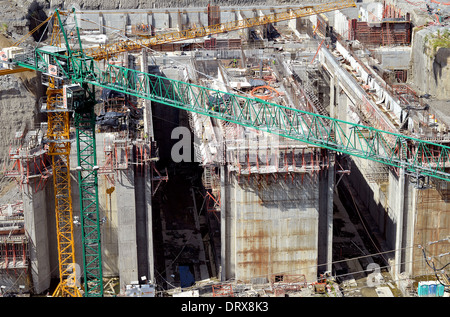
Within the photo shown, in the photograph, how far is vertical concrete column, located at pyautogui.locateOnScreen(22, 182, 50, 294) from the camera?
63.9m

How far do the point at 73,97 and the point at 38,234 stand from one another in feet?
37.1

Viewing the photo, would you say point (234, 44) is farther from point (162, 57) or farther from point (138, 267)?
point (138, 267)

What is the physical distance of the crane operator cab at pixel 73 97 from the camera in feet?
206

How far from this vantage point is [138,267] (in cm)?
6619

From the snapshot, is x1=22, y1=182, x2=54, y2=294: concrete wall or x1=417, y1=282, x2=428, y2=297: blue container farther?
x1=417, y1=282, x2=428, y2=297: blue container

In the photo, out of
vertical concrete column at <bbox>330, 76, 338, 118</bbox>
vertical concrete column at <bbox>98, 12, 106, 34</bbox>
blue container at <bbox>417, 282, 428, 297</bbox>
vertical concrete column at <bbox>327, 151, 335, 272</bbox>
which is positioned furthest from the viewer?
vertical concrete column at <bbox>98, 12, 106, 34</bbox>

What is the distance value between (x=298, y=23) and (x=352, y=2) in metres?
12.3

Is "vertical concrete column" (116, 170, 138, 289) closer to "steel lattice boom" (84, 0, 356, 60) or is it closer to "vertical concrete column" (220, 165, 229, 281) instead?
"vertical concrete column" (220, 165, 229, 281)

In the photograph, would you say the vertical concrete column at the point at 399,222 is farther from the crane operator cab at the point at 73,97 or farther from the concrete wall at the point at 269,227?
the crane operator cab at the point at 73,97

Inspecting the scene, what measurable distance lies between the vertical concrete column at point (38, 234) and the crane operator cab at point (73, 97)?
22.7 feet

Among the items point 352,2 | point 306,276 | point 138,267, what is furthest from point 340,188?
point 352,2

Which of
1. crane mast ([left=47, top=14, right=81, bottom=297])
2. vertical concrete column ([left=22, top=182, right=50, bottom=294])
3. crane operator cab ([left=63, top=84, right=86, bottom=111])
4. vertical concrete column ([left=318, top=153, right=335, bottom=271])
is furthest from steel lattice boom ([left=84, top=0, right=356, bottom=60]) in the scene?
vertical concrete column ([left=318, top=153, right=335, bottom=271])

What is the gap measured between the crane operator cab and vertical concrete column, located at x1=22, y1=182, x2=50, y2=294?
22.7ft

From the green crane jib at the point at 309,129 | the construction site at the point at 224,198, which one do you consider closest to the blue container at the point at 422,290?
the construction site at the point at 224,198
